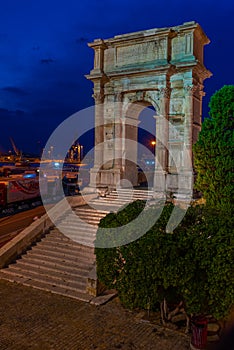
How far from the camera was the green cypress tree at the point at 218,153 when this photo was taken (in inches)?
500

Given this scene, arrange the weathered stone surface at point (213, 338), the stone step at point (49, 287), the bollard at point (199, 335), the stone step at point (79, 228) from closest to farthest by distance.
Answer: the bollard at point (199, 335)
the weathered stone surface at point (213, 338)
the stone step at point (49, 287)
the stone step at point (79, 228)

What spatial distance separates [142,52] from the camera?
20.2 meters

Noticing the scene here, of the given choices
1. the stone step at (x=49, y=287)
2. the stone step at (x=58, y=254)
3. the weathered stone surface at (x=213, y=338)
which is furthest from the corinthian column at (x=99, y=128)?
the weathered stone surface at (x=213, y=338)

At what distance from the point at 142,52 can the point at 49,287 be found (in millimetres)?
14698

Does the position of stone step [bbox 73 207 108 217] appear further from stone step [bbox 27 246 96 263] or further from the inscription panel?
the inscription panel

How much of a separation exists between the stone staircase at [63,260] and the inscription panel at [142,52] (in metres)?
9.46

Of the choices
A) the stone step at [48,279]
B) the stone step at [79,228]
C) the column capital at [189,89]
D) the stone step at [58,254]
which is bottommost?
the stone step at [48,279]

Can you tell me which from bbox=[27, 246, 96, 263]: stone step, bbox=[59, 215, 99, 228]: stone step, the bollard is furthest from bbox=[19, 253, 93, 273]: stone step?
the bollard

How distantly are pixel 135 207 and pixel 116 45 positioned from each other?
14.6 metres

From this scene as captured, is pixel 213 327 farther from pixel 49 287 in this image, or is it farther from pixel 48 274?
pixel 48 274

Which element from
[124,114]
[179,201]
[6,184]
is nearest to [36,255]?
[179,201]

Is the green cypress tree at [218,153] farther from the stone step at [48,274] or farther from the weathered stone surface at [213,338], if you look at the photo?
the stone step at [48,274]

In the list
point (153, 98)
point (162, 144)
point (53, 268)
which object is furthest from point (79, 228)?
point (153, 98)

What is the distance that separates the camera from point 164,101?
1911 cm
